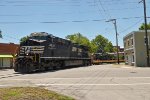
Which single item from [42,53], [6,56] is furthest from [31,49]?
[6,56]

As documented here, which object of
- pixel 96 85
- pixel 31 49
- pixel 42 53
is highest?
pixel 31 49

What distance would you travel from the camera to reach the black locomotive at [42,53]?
3869 centimetres

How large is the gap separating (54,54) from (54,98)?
30894 mm

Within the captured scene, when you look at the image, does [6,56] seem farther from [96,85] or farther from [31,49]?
[96,85]

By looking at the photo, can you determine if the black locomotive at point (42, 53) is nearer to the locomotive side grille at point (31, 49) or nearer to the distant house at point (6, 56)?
the locomotive side grille at point (31, 49)

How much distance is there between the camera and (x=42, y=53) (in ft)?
Result: 132

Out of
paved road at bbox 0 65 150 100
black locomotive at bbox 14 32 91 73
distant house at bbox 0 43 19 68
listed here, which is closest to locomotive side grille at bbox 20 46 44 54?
black locomotive at bbox 14 32 91 73

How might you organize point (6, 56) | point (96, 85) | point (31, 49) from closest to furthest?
point (96, 85) → point (31, 49) → point (6, 56)

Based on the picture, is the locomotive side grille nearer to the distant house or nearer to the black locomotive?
the black locomotive

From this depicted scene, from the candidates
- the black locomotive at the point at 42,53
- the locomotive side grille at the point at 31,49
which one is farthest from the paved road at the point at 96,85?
the locomotive side grille at the point at 31,49

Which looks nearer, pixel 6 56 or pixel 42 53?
pixel 42 53

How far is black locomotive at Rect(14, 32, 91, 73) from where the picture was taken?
38688mm

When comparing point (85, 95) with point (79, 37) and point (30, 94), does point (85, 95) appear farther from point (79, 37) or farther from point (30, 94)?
point (79, 37)

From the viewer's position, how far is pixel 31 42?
136 ft
